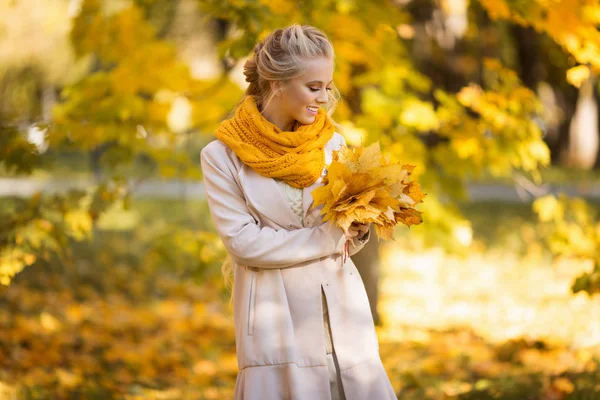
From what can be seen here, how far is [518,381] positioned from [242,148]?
2.80 metres

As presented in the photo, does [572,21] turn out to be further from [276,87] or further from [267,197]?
[267,197]

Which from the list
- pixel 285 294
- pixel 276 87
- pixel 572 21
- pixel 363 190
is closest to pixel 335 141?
pixel 276 87

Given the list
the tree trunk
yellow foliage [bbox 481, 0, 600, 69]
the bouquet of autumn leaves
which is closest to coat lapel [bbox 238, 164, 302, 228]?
the bouquet of autumn leaves

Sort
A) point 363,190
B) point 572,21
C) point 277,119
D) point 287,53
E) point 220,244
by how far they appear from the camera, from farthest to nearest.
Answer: point 220,244 < point 572,21 < point 277,119 < point 287,53 < point 363,190

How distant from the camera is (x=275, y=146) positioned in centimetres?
256

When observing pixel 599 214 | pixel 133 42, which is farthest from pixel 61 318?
pixel 599 214

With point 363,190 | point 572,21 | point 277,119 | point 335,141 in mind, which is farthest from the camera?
point 572,21

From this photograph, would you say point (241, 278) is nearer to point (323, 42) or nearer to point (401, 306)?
point (323, 42)

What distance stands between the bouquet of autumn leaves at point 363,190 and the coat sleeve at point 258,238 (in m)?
0.10

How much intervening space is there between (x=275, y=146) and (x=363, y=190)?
1.18ft

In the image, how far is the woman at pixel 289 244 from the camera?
2498mm

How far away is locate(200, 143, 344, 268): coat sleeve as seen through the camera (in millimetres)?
2473

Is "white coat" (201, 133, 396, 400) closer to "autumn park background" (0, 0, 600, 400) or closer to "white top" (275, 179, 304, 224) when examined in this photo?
"white top" (275, 179, 304, 224)

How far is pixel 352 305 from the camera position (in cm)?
260
